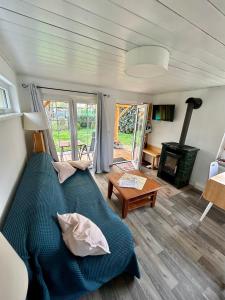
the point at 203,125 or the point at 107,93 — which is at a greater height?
the point at 107,93

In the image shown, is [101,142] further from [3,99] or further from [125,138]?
[125,138]

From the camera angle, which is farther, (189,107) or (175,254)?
(189,107)

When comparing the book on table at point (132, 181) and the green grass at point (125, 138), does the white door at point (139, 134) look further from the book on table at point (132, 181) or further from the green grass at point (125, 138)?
the green grass at point (125, 138)

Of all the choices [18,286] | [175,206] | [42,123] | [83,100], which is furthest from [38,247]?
[83,100]

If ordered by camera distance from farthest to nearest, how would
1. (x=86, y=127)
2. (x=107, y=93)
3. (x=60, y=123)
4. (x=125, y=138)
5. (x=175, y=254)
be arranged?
(x=125, y=138) → (x=86, y=127) → (x=107, y=93) → (x=60, y=123) → (x=175, y=254)

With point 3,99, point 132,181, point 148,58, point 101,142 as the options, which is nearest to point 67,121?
point 101,142

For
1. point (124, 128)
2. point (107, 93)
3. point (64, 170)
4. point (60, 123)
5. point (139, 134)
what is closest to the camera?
point (64, 170)

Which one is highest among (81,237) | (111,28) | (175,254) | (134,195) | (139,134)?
(111,28)

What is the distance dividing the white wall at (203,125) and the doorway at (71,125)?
6.86 ft

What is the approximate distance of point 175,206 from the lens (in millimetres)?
2531

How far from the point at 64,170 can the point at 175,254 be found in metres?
1.90

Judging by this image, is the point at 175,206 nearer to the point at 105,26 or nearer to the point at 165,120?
the point at 165,120

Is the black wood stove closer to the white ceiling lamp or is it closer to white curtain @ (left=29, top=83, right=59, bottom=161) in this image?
the white ceiling lamp

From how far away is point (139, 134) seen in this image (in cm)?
431
